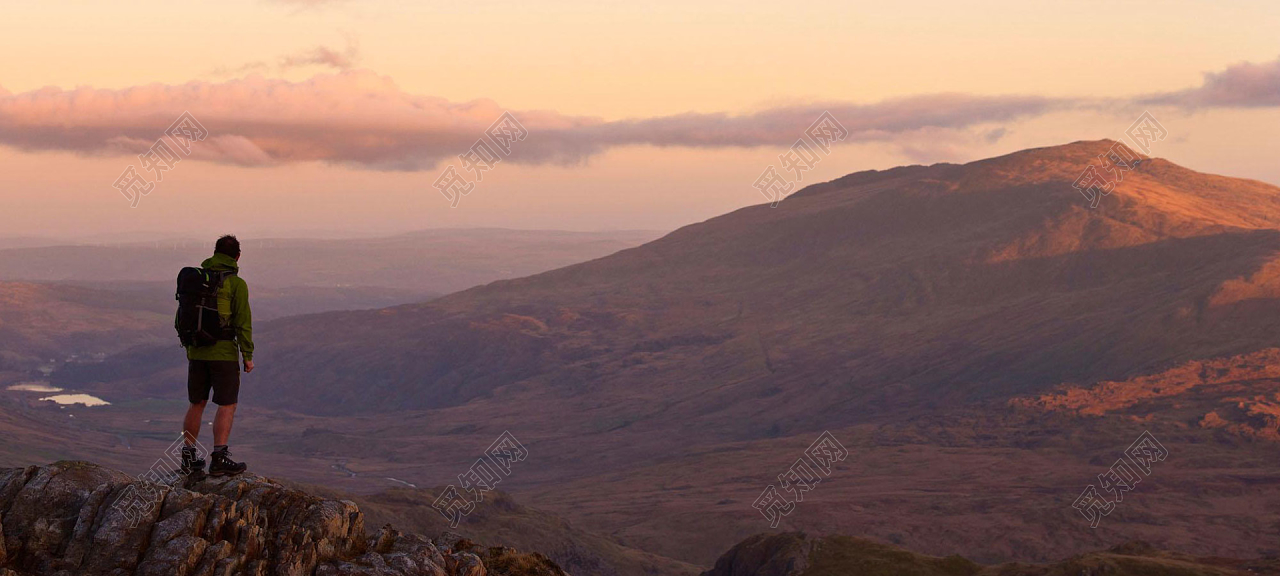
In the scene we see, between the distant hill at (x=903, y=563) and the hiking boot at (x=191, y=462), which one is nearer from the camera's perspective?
the hiking boot at (x=191, y=462)

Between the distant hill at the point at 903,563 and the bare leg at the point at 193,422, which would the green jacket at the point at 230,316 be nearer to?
the bare leg at the point at 193,422

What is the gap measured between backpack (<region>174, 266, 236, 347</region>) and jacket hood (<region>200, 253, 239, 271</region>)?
0.12 meters

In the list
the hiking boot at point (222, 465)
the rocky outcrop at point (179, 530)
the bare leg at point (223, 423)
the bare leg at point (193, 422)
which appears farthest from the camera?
the hiking boot at point (222, 465)

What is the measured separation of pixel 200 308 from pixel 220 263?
1023 mm

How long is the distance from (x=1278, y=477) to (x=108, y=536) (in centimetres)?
19447

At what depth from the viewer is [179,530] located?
22.8 metres

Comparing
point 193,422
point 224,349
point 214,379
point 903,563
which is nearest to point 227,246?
point 224,349

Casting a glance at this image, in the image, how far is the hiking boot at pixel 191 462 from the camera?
2439 cm

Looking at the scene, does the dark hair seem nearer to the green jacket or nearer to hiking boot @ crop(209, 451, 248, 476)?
the green jacket

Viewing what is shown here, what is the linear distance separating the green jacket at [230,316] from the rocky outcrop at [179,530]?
276cm

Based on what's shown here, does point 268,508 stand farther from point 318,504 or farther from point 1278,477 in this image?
point 1278,477

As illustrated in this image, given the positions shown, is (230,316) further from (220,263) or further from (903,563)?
(903,563)

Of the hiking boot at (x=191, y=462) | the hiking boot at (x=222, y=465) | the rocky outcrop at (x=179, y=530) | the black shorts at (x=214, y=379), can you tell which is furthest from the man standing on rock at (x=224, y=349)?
the rocky outcrop at (x=179, y=530)

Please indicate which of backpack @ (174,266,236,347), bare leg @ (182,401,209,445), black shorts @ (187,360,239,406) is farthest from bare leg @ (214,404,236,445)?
backpack @ (174,266,236,347)
